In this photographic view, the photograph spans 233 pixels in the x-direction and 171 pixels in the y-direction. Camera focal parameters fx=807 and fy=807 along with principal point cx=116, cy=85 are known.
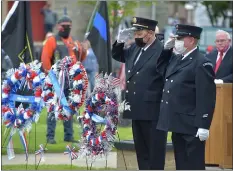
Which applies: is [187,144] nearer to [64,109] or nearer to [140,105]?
[140,105]

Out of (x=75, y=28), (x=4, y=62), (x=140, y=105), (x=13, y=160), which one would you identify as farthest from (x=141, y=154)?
(x=75, y=28)

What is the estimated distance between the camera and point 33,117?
10.6m

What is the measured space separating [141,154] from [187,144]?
113 cm

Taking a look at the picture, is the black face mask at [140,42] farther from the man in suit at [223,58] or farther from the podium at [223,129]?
the man in suit at [223,58]

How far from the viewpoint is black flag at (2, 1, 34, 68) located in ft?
40.0

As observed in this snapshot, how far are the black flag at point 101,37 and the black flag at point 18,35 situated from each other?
3.11 ft

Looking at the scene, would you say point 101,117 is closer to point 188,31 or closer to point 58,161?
point 188,31

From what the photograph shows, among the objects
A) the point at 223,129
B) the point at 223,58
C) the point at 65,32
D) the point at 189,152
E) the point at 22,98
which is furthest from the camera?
the point at 65,32

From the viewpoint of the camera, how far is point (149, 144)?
393 inches

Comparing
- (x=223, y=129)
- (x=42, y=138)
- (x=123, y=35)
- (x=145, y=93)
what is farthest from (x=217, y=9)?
(x=145, y=93)

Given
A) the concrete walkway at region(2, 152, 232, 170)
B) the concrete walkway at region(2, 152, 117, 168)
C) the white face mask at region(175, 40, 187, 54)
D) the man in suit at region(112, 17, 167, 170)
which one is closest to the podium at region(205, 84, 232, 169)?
the concrete walkway at region(2, 152, 232, 170)

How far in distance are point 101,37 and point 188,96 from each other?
366 centimetres

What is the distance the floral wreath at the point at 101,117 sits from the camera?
10.0 metres

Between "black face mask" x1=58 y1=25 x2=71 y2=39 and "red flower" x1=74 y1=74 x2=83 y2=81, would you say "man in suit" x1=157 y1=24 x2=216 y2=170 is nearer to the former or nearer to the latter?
"red flower" x1=74 y1=74 x2=83 y2=81
